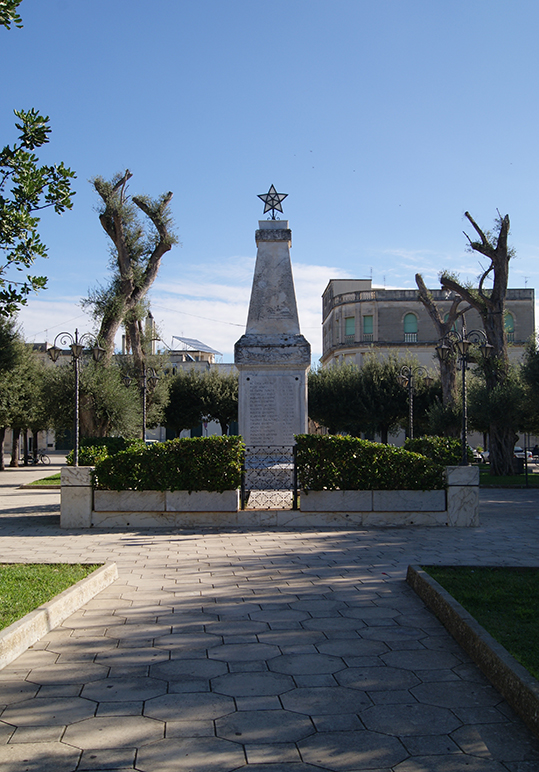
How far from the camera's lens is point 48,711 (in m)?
3.79

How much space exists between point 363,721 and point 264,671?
0.96 m

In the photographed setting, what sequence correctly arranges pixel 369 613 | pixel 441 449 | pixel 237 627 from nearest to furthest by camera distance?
pixel 237 627, pixel 369 613, pixel 441 449

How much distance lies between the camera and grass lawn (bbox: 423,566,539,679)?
14.6ft

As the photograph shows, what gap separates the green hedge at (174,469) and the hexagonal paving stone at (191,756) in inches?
309

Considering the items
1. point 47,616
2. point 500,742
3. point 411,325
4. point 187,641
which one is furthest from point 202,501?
point 411,325

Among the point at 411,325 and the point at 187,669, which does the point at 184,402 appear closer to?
the point at 411,325

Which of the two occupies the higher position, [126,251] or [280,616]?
[126,251]

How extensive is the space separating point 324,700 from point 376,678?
52 cm

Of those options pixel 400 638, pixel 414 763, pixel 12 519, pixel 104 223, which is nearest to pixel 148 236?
pixel 104 223

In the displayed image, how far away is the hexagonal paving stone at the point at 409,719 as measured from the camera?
3537 millimetres

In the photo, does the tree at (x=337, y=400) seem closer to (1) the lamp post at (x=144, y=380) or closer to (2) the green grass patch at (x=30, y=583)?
(1) the lamp post at (x=144, y=380)

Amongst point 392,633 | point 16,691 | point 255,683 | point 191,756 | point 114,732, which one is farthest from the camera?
point 392,633

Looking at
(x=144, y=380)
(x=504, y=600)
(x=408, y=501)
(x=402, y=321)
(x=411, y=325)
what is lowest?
(x=504, y=600)

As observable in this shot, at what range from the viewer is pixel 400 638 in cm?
516
